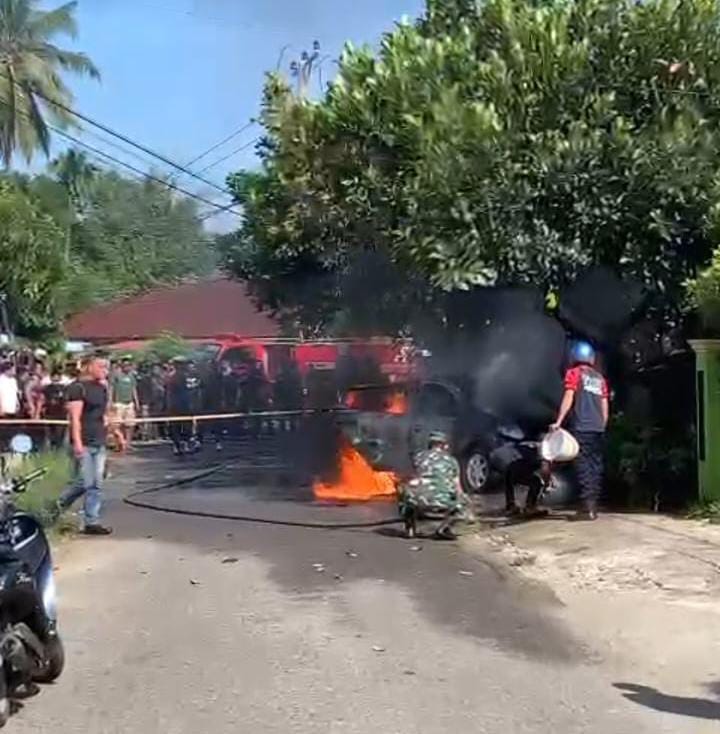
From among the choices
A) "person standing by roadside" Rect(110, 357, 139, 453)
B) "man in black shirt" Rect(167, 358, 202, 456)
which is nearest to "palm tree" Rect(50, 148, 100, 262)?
"man in black shirt" Rect(167, 358, 202, 456)

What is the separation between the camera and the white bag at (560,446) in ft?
45.5

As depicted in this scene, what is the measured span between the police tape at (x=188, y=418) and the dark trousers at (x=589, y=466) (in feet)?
22.2

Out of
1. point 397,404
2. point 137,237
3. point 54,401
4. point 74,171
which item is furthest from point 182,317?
point 137,237

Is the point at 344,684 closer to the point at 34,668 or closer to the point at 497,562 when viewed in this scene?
the point at 34,668

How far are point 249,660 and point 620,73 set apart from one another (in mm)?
8617

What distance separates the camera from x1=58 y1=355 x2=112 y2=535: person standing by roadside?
14.3 metres

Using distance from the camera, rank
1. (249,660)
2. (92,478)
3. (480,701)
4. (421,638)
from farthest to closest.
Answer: (92,478) → (421,638) → (249,660) → (480,701)

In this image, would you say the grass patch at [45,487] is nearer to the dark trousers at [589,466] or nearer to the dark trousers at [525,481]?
the dark trousers at [525,481]

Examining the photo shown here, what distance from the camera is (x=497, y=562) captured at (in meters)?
12.1

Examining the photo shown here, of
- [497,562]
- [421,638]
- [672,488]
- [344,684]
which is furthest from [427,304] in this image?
[344,684]

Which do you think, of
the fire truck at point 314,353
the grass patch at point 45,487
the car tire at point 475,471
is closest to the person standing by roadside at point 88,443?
the grass patch at point 45,487

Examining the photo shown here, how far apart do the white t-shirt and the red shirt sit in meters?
12.5

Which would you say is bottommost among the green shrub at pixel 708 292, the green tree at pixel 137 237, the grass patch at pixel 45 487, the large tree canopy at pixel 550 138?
the grass patch at pixel 45 487

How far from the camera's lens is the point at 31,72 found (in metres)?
38.9
